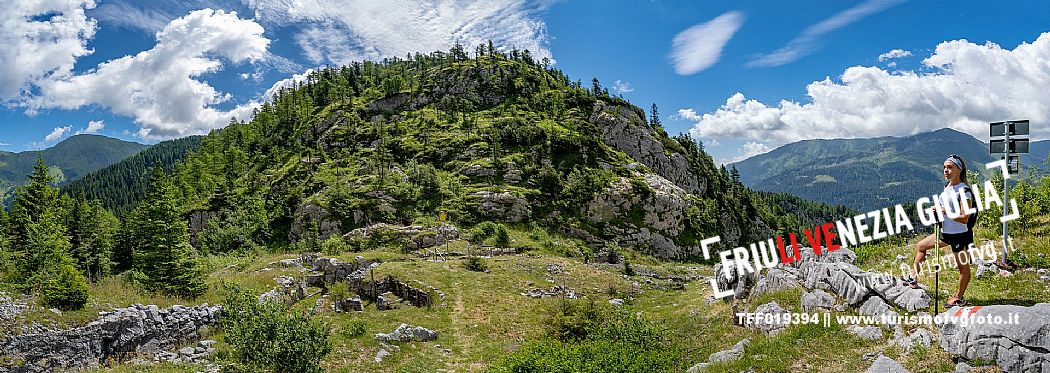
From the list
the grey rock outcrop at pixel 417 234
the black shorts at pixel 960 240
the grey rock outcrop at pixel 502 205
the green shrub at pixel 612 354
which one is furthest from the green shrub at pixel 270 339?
the grey rock outcrop at pixel 502 205

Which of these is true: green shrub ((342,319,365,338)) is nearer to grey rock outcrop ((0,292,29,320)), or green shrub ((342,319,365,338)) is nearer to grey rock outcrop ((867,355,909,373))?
grey rock outcrop ((0,292,29,320))

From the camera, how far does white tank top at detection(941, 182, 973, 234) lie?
39.3ft

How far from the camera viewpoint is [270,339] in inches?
707

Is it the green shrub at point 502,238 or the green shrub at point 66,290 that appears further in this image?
the green shrub at point 502,238

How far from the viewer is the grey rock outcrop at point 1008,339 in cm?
1065

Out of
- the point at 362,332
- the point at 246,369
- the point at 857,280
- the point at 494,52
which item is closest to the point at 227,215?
the point at 362,332

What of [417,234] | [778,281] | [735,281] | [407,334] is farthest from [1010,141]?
[417,234]

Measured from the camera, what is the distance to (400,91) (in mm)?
159875

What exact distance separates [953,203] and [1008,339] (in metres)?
3.47

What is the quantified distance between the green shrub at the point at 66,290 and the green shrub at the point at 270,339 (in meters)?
9.70

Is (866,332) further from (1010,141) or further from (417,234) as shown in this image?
(417,234)

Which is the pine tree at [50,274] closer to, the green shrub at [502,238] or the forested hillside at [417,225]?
the forested hillside at [417,225]

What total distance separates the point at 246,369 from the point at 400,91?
152 metres

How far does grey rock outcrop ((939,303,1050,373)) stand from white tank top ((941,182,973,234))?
2.12 metres
